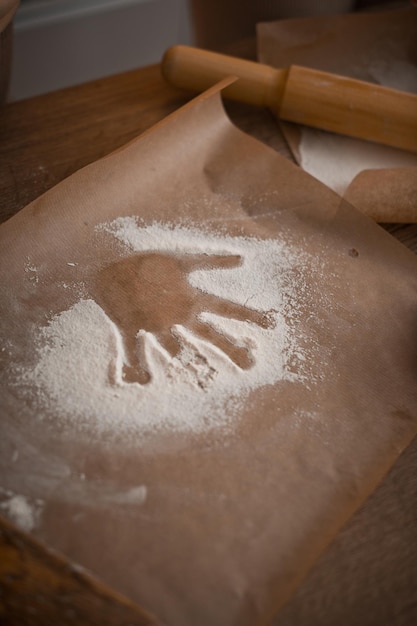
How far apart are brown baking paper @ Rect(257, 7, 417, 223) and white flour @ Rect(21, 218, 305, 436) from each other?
0.19m

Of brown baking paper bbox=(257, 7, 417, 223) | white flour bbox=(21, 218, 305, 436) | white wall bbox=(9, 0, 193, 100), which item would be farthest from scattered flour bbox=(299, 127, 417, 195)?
white wall bbox=(9, 0, 193, 100)

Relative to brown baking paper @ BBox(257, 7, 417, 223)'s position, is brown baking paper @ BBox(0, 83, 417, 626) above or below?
below

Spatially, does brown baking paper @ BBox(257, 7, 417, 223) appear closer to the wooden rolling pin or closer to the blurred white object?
the wooden rolling pin

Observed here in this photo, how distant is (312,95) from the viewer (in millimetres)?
854

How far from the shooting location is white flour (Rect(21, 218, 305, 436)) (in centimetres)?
60

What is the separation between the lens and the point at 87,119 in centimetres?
89

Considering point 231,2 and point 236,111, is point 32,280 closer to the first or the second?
point 236,111

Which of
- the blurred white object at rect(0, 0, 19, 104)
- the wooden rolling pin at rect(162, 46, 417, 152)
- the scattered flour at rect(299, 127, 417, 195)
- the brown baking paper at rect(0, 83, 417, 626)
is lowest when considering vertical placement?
the brown baking paper at rect(0, 83, 417, 626)

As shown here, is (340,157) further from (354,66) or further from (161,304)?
(161,304)

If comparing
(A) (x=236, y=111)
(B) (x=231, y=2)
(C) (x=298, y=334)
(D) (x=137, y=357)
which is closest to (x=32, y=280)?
(D) (x=137, y=357)

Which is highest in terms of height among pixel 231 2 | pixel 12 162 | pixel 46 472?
pixel 231 2

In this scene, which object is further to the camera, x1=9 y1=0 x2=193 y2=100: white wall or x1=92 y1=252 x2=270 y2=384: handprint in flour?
x1=9 y1=0 x2=193 y2=100: white wall

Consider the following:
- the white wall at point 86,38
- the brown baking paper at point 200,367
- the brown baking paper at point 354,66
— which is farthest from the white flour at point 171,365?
the white wall at point 86,38

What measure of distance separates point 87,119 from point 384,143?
0.42m
